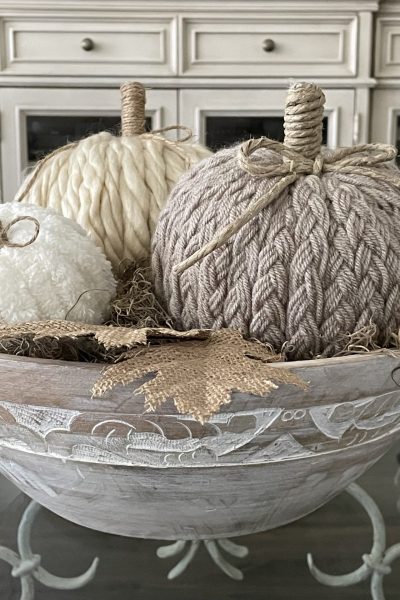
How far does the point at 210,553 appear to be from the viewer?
0.42 meters

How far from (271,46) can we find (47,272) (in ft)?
3.75

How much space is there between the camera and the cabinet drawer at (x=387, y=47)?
1.41 m

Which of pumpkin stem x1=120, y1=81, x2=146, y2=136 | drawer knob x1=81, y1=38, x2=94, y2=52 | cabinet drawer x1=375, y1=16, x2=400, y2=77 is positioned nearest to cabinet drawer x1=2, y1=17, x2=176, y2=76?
drawer knob x1=81, y1=38, x2=94, y2=52

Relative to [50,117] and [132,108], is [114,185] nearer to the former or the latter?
[132,108]

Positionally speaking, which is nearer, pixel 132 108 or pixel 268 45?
pixel 132 108

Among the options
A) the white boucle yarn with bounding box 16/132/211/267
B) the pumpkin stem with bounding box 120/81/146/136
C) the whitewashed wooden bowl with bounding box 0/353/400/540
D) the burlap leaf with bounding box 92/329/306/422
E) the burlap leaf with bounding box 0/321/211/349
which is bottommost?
the whitewashed wooden bowl with bounding box 0/353/400/540

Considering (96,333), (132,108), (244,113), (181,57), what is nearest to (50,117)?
(181,57)

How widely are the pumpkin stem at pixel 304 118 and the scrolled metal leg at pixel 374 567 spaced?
0.25 meters

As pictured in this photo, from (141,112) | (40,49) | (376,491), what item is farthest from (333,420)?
(40,49)

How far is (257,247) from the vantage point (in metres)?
0.36

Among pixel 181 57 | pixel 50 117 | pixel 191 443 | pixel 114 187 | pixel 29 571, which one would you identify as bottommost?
pixel 29 571

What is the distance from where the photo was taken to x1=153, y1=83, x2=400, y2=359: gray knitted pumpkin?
1.18 feet

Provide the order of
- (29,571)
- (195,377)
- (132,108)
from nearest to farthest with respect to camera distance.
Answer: (195,377)
(29,571)
(132,108)

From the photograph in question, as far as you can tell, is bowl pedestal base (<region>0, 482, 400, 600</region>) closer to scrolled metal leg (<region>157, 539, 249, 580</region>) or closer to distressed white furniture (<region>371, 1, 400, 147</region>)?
scrolled metal leg (<region>157, 539, 249, 580</region>)
